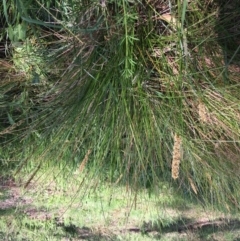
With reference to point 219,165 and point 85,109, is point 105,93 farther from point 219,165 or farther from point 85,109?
point 219,165

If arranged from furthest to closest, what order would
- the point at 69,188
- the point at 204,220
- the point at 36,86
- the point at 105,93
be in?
the point at 204,220 → the point at 69,188 → the point at 36,86 → the point at 105,93

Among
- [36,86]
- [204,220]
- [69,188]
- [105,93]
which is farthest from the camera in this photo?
[204,220]

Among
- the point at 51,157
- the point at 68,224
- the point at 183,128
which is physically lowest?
the point at 68,224

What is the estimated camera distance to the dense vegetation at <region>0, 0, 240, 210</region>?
3.61ft

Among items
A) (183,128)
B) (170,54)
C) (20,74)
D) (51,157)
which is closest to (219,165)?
(183,128)

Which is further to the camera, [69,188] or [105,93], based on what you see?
[69,188]

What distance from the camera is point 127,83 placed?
1.11m

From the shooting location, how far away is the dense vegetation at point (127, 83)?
3.61ft

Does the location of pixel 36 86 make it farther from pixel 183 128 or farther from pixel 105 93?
pixel 183 128

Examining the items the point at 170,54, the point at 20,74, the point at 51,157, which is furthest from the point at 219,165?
the point at 20,74

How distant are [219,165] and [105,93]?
1.37 ft

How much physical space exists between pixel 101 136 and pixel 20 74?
12.9 inches

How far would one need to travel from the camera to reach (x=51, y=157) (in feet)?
4.09

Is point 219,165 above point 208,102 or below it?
below
